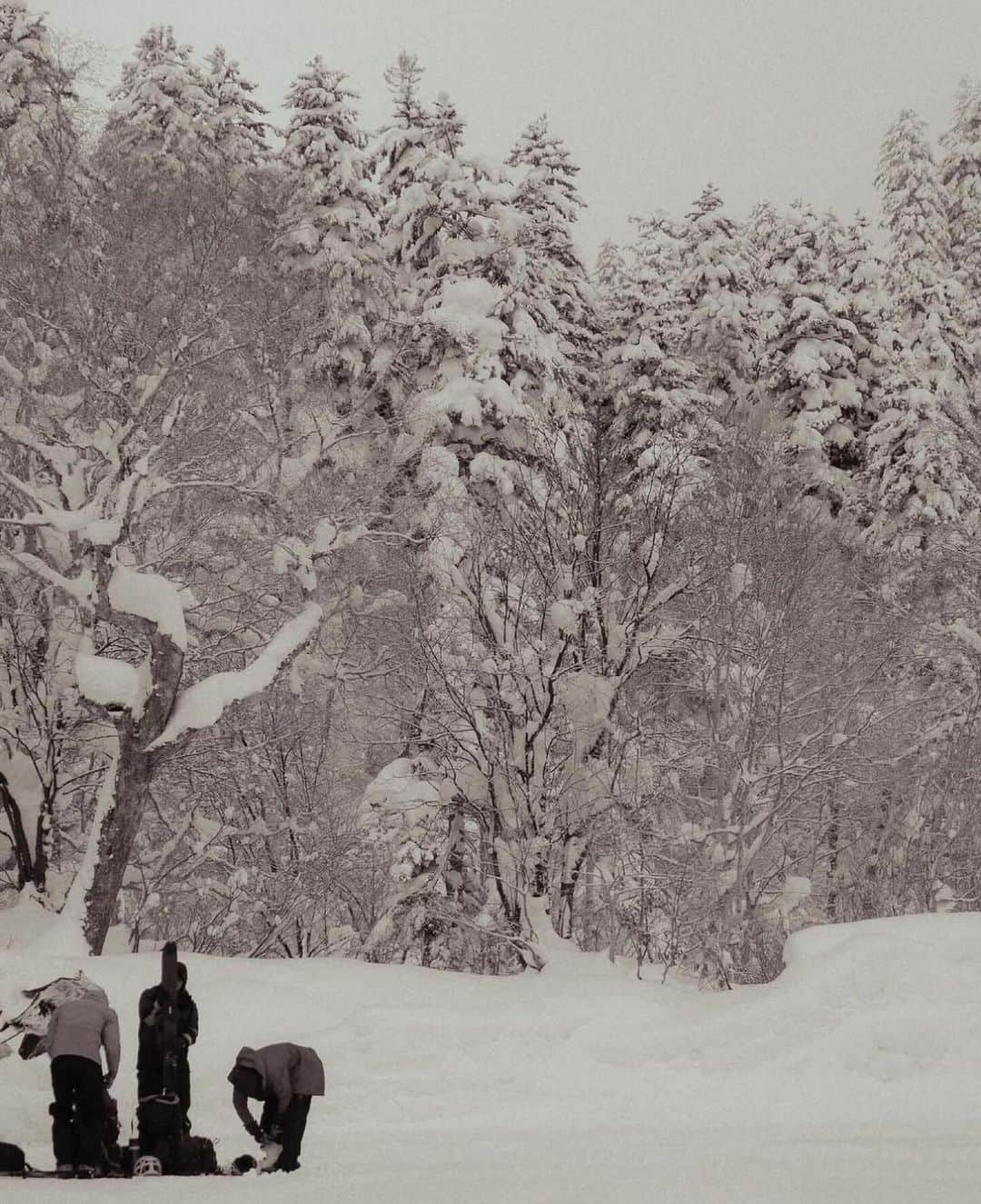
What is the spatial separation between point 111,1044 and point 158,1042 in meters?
0.33

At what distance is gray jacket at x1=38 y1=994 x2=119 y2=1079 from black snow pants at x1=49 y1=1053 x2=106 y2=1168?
0.06 m

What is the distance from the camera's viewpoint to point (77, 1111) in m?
7.02

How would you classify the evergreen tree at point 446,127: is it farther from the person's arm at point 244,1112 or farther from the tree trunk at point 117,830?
the person's arm at point 244,1112

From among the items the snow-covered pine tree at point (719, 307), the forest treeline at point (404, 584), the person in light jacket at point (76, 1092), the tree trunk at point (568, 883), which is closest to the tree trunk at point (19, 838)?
the forest treeline at point (404, 584)

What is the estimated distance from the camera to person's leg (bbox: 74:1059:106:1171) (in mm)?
6980

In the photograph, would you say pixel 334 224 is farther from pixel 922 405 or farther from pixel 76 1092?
pixel 76 1092

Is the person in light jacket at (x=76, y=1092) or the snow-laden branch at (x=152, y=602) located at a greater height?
the snow-laden branch at (x=152, y=602)

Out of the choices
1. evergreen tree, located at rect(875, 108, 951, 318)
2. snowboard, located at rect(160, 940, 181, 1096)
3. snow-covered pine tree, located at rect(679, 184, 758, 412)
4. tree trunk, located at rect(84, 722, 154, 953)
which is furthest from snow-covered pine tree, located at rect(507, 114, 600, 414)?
snowboard, located at rect(160, 940, 181, 1096)

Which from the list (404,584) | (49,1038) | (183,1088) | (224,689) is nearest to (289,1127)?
(183,1088)

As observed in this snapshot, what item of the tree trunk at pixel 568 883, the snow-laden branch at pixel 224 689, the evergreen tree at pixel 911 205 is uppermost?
the evergreen tree at pixel 911 205

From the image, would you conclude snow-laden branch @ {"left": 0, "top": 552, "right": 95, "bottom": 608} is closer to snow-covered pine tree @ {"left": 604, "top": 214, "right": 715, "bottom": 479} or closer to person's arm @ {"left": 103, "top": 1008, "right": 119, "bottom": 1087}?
person's arm @ {"left": 103, "top": 1008, "right": 119, "bottom": 1087}

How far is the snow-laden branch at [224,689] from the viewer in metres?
13.0

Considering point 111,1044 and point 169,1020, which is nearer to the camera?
point 111,1044

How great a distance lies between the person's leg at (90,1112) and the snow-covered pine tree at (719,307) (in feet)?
70.1
